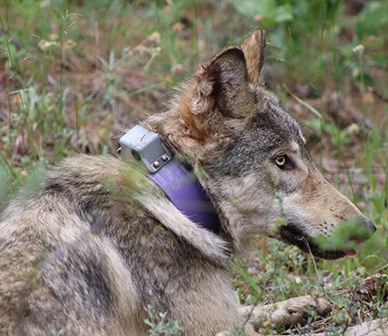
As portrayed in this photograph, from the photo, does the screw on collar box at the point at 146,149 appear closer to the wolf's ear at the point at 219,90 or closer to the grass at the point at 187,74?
the wolf's ear at the point at 219,90

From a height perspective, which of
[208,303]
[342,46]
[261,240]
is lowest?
[342,46]

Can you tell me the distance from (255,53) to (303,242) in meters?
1.15

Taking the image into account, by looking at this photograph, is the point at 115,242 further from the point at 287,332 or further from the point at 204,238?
the point at 287,332

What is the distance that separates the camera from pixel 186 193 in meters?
4.27

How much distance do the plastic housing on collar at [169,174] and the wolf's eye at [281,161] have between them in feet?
1.36

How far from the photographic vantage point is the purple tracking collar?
13.7 ft

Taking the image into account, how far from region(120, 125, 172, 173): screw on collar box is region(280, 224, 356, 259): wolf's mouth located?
748 millimetres

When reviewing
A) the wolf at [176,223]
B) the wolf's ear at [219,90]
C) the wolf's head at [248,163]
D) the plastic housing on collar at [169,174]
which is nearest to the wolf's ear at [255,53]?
the wolf at [176,223]

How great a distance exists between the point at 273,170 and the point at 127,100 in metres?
3.13

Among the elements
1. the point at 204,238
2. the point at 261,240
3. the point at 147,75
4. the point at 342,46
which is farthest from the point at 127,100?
the point at 204,238

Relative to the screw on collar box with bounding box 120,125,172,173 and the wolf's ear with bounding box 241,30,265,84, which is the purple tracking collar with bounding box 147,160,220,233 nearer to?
the screw on collar box with bounding box 120,125,172,173

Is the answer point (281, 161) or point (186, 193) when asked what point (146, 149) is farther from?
point (281, 161)

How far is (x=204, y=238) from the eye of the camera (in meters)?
4.20

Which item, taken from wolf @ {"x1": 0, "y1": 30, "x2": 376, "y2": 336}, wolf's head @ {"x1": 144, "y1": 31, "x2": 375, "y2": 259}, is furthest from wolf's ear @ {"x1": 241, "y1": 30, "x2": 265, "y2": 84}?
wolf's head @ {"x1": 144, "y1": 31, "x2": 375, "y2": 259}
